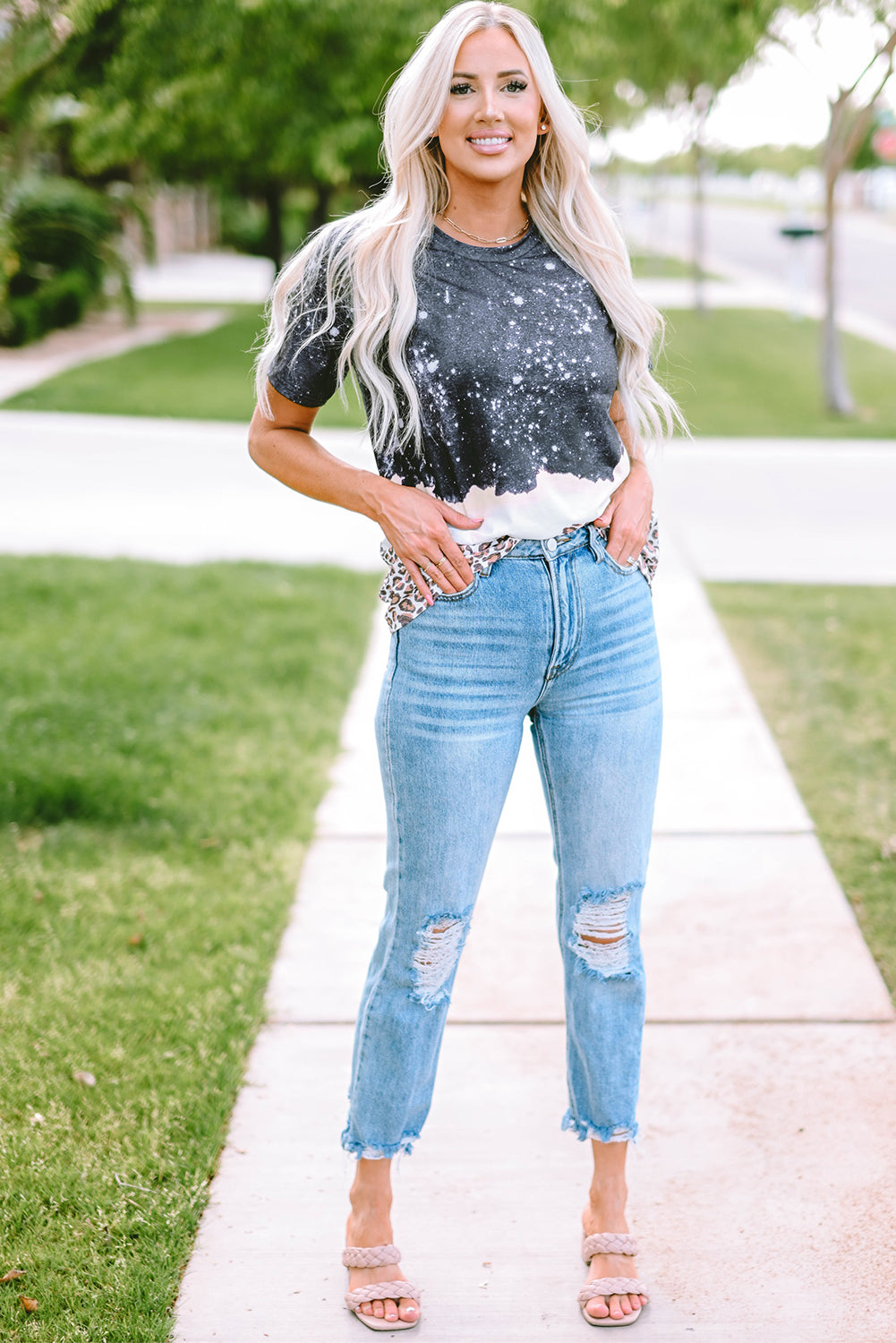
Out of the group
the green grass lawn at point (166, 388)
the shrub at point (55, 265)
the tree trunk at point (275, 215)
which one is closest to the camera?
the green grass lawn at point (166, 388)


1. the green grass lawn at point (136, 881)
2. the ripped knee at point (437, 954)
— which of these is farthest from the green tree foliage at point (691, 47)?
the ripped knee at point (437, 954)

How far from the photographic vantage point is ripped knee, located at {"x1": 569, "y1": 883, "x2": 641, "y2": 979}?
2.26m

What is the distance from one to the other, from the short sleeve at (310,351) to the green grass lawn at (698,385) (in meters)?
7.32

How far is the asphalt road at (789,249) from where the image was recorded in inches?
1051

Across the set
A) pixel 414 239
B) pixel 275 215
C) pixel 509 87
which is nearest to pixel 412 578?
pixel 414 239

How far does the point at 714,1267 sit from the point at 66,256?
18.3 meters

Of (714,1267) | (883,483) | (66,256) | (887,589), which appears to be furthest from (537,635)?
(66,256)

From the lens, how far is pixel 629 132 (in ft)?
96.4

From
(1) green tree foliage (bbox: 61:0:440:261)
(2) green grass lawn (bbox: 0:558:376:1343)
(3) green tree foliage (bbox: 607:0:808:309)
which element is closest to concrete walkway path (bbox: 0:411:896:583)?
(2) green grass lawn (bbox: 0:558:376:1343)

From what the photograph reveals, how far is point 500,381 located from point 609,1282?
1.48 meters

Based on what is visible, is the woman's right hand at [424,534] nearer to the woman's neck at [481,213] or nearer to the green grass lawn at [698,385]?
the woman's neck at [481,213]

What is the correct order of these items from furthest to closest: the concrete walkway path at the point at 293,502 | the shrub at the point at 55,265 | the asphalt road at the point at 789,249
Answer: the asphalt road at the point at 789,249 < the shrub at the point at 55,265 < the concrete walkway path at the point at 293,502

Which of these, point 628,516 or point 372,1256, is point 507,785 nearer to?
point 628,516

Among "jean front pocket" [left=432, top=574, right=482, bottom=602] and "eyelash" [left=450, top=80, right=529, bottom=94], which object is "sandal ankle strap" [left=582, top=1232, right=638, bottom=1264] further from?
"eyelash" [left=450, top=80, right=529, bottom=94]
